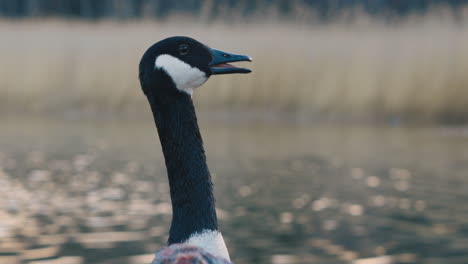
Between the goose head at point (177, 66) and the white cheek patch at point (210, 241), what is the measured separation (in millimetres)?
1070

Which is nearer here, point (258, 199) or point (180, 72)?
point (180, 72)

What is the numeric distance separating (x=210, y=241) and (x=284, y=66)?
3432 centimetres

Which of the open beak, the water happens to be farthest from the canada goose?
the water

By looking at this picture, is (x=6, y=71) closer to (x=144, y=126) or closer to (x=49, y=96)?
(x=49, y=96)

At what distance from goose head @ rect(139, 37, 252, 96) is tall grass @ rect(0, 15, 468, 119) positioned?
2994 centimetres

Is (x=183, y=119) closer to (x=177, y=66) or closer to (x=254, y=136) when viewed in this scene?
(x=177, y=66)

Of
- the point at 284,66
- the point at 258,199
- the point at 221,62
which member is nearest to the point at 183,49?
the point at 221,62

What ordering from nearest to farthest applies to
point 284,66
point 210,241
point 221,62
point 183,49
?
point 210,241 → point 183,49 → point 221,62 → point 284,66

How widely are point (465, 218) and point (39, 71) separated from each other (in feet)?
110

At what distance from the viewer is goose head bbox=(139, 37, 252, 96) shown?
215 inches

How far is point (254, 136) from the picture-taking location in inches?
1563

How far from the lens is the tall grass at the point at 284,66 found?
37.4m

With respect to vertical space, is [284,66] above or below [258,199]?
above

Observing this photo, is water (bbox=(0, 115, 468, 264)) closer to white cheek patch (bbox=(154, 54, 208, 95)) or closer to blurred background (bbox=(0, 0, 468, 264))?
blurred background (bbox=(0, 0, 468, 264))
